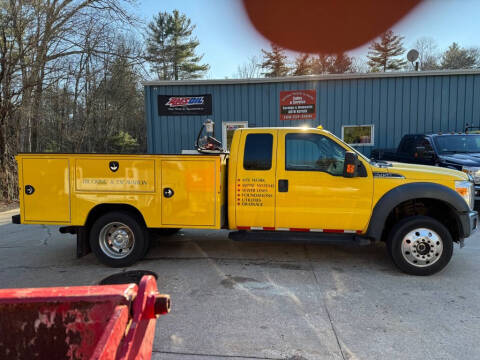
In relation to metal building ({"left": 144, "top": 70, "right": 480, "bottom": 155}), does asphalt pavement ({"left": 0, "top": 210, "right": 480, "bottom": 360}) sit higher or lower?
lower

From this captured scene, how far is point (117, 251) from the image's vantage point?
503cm

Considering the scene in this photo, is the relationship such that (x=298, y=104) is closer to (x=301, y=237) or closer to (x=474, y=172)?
(x=474, y=172)

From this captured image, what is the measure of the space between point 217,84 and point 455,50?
139ft

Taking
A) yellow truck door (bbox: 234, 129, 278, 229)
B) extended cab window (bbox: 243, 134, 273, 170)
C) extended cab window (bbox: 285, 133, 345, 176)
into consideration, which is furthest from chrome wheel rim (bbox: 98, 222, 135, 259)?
extended cab window (bbox: 285, 133, 345, 176)

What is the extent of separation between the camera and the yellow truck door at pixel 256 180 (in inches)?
187

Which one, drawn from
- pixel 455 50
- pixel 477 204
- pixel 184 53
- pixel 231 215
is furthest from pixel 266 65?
pixel 231 215

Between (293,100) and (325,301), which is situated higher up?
(293,100)

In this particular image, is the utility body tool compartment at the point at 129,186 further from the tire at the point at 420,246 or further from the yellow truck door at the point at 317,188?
the tire at the point at 420,246

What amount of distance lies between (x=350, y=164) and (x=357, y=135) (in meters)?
8.66

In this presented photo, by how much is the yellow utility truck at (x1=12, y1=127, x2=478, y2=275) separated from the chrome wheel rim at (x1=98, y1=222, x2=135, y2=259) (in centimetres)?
1

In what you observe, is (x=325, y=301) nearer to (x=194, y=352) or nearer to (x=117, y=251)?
(x=194, y=352)

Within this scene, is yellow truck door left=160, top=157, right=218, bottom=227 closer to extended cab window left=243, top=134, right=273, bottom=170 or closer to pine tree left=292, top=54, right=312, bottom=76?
extended cab window left=243, top=134, right=273, bottom=170

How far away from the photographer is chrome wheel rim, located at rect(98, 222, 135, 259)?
497 centimetres

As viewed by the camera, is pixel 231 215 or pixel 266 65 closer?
pixel 231 215
